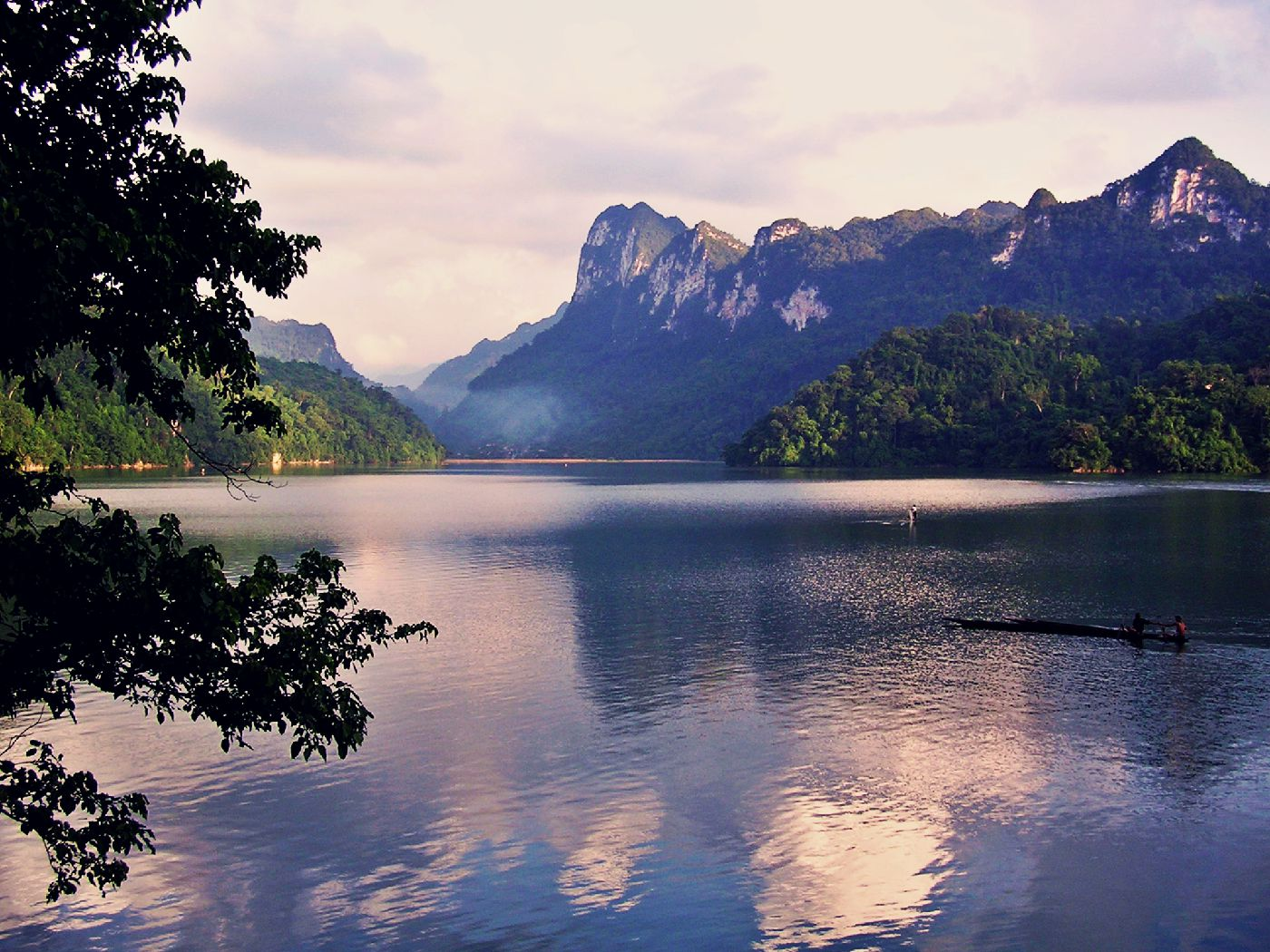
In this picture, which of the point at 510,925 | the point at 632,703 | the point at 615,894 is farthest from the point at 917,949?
the point at 632,703

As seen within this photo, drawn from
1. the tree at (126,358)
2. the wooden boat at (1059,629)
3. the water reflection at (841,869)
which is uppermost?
the tree at (126,358)

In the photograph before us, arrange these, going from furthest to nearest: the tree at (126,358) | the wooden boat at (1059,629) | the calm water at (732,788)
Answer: the wooden boat at (1059,629) → the calm water at (732,788) → the tree at (126,358)

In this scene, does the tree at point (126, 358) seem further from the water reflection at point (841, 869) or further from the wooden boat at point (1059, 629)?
the wooden boat at point (1059, 629)

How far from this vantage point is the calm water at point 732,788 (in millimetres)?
17953

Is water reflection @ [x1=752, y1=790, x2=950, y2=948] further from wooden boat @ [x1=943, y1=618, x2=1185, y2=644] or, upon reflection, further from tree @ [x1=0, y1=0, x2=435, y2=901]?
wooden boat @ [x1=943, y1=618, x2=1185, y2=644]

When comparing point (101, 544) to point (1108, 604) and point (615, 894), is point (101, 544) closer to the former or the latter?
point (615, 894)

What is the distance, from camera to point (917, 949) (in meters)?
16.8

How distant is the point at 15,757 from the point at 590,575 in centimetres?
3665

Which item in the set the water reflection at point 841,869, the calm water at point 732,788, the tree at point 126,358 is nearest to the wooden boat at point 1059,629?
the calm water at point 732,788

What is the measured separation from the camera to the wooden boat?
3859 centimetres

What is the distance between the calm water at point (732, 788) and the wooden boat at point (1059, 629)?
0.45 meters

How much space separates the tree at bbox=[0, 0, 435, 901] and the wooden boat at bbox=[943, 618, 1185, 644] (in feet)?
106

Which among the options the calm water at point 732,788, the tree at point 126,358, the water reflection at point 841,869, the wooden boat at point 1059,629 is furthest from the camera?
the wooden boat at point 1059,629

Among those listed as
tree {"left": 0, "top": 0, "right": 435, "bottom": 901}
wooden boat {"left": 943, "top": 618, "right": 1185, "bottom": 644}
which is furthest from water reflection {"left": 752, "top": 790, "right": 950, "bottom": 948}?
wooden boat {"left": 943, "top": 618, "right": 1185, "bottom": 644}
